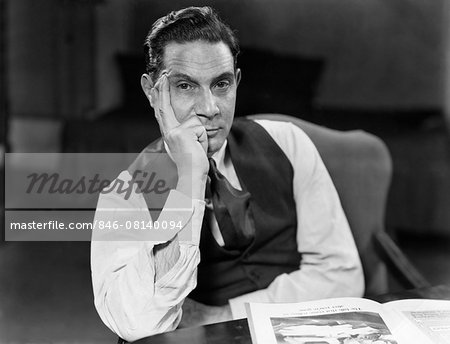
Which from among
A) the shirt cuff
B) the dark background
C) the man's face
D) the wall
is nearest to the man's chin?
the man's face

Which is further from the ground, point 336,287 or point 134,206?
point 134,206

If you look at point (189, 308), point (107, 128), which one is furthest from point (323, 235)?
point (107, 128)

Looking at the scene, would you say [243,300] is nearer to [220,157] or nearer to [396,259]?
[220,157]

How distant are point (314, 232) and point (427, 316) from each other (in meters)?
0.36

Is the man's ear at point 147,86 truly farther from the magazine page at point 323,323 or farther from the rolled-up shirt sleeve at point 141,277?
the magazine page at point 323,323

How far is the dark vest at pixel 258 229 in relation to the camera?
123cm

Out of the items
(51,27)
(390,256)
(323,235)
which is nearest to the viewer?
(51,27)

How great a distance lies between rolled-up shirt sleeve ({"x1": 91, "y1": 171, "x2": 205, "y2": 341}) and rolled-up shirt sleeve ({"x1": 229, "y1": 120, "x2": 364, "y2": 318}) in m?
0.30

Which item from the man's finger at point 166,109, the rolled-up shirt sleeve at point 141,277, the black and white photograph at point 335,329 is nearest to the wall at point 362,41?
the man's finger at point 166,109

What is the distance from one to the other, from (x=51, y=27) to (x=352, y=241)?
0.90m

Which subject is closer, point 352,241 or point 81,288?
point 81,288

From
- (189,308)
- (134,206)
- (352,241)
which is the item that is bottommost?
(189,308)

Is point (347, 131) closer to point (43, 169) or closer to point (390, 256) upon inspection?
point (390, 256)

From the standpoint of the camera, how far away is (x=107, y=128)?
1.21 meters
